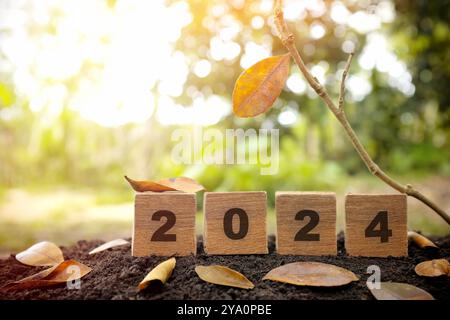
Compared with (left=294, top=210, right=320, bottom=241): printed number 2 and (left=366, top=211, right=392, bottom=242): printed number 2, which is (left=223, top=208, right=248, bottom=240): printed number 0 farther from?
(left=366, top=211, right=392, bottom=242): printed number 2

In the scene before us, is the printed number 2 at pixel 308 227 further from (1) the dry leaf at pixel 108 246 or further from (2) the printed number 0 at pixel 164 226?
(1) the dry leaf at pixel 108 246

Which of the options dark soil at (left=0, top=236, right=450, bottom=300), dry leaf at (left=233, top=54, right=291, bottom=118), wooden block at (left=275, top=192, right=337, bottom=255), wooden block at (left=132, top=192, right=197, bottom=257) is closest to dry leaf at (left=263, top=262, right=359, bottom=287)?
dark soil at (left=0, top=236, right=450, bottom=300)

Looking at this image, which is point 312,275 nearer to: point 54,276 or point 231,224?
point 231,224

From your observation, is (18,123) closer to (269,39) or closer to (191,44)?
(191,44)

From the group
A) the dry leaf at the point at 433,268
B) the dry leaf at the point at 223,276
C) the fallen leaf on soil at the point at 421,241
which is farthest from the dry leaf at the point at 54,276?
the fallen leaf on soil at the point at 421,241

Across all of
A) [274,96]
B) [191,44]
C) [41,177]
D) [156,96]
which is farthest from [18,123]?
[274,96]
